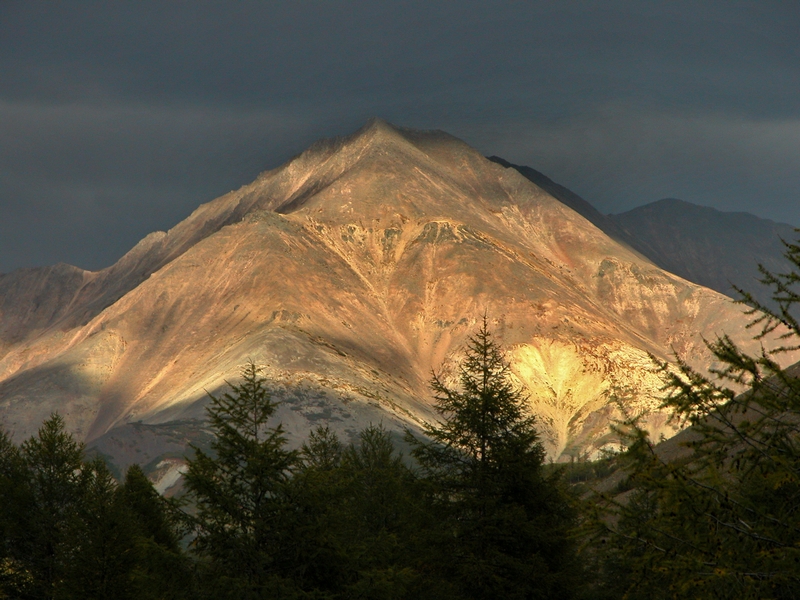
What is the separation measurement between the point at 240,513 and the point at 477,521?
18.6 ft

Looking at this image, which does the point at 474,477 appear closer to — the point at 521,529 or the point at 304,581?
the point at 521,529

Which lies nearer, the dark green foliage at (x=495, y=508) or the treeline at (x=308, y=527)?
the treeline at (x=308, y=527)

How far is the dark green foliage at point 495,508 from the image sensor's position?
695 inches

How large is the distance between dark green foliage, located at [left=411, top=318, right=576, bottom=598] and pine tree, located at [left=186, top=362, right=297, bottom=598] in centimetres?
440

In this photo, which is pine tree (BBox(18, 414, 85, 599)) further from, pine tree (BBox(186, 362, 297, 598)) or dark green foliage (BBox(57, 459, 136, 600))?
pine tree (BBox(186, 362, 297, 598))

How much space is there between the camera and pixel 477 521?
18.2 meters

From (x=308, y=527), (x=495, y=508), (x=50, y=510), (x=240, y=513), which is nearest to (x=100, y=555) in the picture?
(x=50, y=510)

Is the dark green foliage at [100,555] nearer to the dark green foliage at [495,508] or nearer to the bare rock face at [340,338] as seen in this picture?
the dark green foliage at [495,508]

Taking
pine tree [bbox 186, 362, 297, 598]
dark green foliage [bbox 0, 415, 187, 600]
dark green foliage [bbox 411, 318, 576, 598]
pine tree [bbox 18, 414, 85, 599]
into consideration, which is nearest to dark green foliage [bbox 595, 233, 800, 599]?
pine tree [bbox 186, 362, 297, 598]

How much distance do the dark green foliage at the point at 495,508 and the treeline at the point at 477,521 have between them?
4cm

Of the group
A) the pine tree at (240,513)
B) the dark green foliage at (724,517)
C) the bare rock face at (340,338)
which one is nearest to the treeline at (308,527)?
the pine tree at (240,513)

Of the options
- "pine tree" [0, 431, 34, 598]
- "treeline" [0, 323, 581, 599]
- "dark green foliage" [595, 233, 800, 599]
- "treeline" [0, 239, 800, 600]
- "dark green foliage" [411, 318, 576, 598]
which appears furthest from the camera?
"pine tree" [0, 431, 34, 598]

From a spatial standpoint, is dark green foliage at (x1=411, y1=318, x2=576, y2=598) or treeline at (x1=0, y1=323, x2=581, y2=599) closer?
treeline at (x1=0, y1=323, x2=581, y2=599)

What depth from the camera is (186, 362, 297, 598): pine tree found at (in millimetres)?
14633
